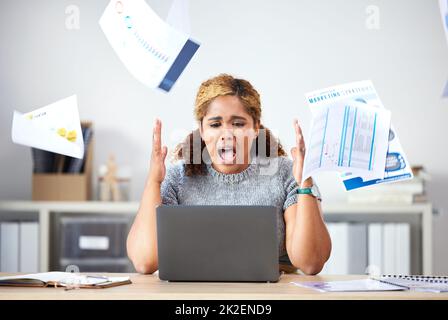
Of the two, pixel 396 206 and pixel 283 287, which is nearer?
pixel 283 287

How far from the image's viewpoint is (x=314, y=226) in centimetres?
220

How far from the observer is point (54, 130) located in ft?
8.13

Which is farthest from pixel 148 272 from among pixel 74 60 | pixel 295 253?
pixel 74 60

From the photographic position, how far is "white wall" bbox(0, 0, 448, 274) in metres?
3.84

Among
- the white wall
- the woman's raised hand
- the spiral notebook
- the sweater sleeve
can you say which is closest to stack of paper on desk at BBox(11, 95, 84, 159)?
the sweater sleeve

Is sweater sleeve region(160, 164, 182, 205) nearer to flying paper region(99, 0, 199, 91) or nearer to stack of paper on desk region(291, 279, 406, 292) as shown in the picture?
stack of paper on desk region(291, 279, 406, 292)

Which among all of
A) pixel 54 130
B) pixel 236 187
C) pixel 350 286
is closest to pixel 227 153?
pixel 236 187

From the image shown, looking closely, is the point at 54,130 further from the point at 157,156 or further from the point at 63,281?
the point at 63,281

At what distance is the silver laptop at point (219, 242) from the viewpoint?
1.84 m

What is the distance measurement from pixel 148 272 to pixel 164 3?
2.02m

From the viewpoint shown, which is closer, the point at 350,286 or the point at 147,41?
the point at 350,286

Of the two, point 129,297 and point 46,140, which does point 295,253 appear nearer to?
point 129,297

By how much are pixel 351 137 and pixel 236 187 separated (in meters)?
0.41

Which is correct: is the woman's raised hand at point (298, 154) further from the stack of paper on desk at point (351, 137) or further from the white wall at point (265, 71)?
the white wall at point (265, 71)
